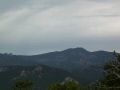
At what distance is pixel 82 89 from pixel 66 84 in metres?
5.28

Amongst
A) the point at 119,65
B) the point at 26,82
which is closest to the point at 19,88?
the point at 26,82

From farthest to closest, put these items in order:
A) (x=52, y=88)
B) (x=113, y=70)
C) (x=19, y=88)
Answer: (x=19, y=88) < (x=52, y=88) < (x=113, y=70)

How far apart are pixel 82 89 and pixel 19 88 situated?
33.1 m

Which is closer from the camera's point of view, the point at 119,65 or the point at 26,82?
the point at 119,65

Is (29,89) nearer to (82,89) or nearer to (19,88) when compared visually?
(19,88)

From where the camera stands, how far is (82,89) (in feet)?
335

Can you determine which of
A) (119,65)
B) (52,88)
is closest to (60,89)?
(52,88)

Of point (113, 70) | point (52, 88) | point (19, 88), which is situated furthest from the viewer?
point (19, 88)

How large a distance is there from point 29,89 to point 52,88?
32.0 metres

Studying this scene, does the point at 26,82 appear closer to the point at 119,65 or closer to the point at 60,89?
the point at 60,89

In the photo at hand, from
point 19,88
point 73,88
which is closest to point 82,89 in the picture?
point 73,88

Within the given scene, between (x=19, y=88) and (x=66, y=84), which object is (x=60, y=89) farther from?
(x=19, y=88)

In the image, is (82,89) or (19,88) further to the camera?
(19,88)

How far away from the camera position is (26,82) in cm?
13150
